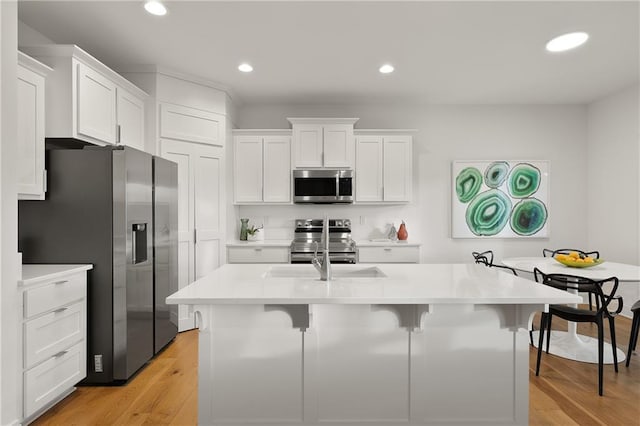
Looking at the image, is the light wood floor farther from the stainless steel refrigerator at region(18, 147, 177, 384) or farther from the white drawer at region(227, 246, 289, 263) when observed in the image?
the white drawer at region(227, 246, 289, 263)

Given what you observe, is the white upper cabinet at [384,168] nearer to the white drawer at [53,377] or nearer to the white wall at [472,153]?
the white wall at [472,153]

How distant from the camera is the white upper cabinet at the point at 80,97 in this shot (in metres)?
2.61

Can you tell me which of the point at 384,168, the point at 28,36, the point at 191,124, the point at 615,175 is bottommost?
the point at 615,175

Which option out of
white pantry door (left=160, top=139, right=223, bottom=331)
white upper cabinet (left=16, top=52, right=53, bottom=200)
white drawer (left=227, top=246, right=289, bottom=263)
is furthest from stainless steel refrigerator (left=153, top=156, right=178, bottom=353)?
white drawer (left=227, top=246, right=289, bottom=263)

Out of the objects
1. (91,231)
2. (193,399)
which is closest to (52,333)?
(91,231)

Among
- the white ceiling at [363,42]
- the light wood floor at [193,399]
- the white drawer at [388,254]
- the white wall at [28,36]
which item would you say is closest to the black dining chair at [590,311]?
the light wood floor at [193,399]

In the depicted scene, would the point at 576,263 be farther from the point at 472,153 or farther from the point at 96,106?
the point at 96,106

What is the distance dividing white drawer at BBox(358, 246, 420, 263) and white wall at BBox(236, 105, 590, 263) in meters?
0.60

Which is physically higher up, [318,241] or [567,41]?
[567,41]

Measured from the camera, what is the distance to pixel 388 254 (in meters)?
4.27

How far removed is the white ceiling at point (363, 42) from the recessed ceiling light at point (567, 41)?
0.28 feet

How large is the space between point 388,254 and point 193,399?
8.82ft

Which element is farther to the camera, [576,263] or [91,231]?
[576,263]

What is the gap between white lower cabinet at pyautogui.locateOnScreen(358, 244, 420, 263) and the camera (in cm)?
424
